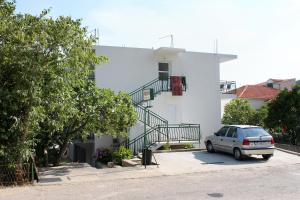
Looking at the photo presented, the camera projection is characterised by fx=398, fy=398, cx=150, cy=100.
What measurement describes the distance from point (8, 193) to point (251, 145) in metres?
10.3

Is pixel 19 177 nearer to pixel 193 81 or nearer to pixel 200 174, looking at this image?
pixel 200 174

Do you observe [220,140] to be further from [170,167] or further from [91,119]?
[91,119]

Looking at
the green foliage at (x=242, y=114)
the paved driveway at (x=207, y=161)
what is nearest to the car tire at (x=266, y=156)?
the paved driveway at (x=207, y=161)

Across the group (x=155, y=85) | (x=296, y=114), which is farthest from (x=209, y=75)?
(x=296, y=114)

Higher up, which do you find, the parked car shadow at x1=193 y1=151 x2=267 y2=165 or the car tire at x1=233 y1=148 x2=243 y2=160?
the car tire at x1=233 y1=148 x2=243 y2=160

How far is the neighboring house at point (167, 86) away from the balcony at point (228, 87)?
10.5ft

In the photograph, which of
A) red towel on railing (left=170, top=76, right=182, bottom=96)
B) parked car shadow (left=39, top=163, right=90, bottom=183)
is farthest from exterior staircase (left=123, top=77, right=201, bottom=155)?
parked car shadow (left=39, top=163, right=90, bottom=183)

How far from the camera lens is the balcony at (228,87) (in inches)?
1122

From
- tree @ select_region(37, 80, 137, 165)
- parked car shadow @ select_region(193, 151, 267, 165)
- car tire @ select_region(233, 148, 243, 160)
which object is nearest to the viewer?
tree @ select_region(37, 80, 137, 165)

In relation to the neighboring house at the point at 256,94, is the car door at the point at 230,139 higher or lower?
lower

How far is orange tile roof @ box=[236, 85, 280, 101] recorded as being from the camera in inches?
1989

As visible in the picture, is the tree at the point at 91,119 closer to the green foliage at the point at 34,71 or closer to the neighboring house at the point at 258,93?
the green foliage at the point at 34,71

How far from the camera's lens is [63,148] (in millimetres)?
16453

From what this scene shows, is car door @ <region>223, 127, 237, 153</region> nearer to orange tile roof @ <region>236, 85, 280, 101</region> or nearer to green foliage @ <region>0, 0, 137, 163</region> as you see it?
green foliage @ <region>0, 0, 137, 163</region>
